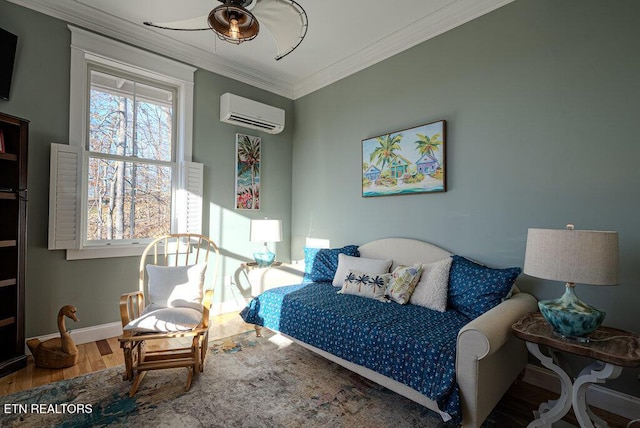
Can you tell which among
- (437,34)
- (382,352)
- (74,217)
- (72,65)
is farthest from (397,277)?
(72,65)

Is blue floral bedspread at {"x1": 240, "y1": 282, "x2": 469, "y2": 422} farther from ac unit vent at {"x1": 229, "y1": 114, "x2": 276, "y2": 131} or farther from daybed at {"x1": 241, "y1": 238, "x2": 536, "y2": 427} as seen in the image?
ac unit vent at {"x1": 229, "y1": 114, "x2": 276, "y2": 131}

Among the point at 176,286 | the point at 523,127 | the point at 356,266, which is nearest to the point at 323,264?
the point at 356,266

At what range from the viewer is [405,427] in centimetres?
176

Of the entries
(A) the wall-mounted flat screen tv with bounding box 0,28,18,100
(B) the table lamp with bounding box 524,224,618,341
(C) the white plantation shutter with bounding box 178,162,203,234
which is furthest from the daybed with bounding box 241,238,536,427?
(A) the wall-mounted flat screen tv with bounding box 0,28,18,100

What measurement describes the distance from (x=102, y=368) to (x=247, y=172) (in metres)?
2.40

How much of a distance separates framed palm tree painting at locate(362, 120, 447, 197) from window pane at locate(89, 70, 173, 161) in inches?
86.1

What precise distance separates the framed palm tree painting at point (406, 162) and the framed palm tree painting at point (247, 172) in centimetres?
140

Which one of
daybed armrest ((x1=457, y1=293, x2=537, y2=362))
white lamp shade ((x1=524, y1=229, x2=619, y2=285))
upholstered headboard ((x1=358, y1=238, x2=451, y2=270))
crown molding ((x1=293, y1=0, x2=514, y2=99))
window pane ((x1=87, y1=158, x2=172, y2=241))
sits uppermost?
crown molding ((x1=293, y1=0, x2=514, y2=99))

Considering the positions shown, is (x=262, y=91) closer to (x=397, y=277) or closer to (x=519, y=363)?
(x=397, y=277)

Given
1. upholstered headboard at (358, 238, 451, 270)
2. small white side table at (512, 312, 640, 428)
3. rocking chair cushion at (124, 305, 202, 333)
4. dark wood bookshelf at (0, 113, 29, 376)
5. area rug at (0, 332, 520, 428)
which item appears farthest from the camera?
upholstered headboard at (358, 238, 451, 270)

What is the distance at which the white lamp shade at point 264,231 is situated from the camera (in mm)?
3492

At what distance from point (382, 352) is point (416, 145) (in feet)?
6.18

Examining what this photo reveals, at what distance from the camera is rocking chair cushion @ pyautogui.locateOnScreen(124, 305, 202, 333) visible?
212 cm

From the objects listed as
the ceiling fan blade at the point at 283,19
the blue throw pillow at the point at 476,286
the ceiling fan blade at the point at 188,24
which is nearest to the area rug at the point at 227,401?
the blue throw pillow at the point at 476,286
